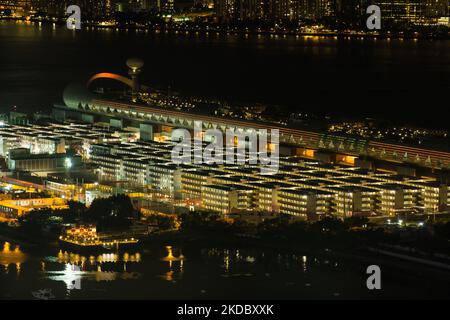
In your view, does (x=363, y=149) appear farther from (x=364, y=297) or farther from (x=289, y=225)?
(x=364, y=297)

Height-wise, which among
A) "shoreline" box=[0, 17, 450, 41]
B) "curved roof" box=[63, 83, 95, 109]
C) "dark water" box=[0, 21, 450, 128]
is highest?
"curved roof" box=[63, 83, 95, 109]

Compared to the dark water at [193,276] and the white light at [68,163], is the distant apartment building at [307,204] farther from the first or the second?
the white light at [68,163]

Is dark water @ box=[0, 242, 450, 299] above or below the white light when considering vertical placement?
below

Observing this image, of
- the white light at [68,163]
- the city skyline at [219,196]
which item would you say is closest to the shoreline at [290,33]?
the city skyline at [219,196]

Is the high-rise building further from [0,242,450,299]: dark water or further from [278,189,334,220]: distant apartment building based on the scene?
[0,242,450,299]: dark water

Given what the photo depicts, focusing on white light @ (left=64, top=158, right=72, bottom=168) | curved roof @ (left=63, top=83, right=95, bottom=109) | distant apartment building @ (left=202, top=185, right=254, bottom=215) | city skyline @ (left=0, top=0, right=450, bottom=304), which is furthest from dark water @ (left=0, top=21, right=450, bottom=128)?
distant apartment building @ (left=202, top=185, right=254, bottom=215)

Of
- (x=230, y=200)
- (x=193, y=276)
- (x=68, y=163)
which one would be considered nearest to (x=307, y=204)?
(x=230, y=200)

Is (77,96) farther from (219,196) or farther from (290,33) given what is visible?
(290,33)

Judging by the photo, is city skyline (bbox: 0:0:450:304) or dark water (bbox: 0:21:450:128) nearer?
city skyline (bbox: 0:0:450:304)
